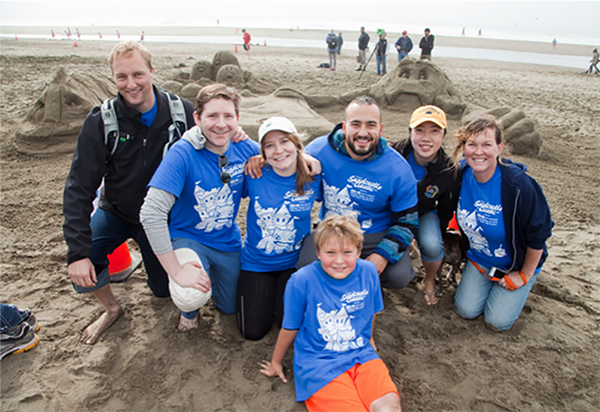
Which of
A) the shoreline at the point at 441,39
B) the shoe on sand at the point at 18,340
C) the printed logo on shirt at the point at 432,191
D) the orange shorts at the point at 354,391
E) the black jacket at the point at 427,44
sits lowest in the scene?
the shoe on sand at the point at 18,340

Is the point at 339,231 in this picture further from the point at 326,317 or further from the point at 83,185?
the point at 83,185

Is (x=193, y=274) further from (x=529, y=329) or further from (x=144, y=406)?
(x=529, y=329)

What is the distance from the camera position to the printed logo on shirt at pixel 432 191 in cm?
279

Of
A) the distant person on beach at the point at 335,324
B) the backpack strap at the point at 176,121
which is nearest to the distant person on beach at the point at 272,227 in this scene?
the distant person on beach at the point at 335,324

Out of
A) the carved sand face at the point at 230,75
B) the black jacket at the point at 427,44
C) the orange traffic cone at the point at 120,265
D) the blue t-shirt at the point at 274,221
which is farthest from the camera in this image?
the black jacket at the point at 427,44

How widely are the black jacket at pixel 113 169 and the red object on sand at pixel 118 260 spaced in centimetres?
59

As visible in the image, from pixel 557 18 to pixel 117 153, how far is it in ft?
361

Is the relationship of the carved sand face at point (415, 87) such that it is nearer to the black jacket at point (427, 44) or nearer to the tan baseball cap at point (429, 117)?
the black jacket at point (427, 44)

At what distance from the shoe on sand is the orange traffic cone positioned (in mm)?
766

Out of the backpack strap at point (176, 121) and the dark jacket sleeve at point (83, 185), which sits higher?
the backpack strap at point (176, 121)

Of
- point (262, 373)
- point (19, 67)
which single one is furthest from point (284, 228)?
point (19, 67)

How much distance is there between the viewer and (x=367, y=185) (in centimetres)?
261

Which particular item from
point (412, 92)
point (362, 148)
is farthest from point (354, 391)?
point (412, 92)

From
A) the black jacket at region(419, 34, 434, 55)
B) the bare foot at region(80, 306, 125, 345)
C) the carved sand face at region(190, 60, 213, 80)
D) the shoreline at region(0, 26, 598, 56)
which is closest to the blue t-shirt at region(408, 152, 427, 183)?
the bare foot at region(80, 306, 125, 345)
